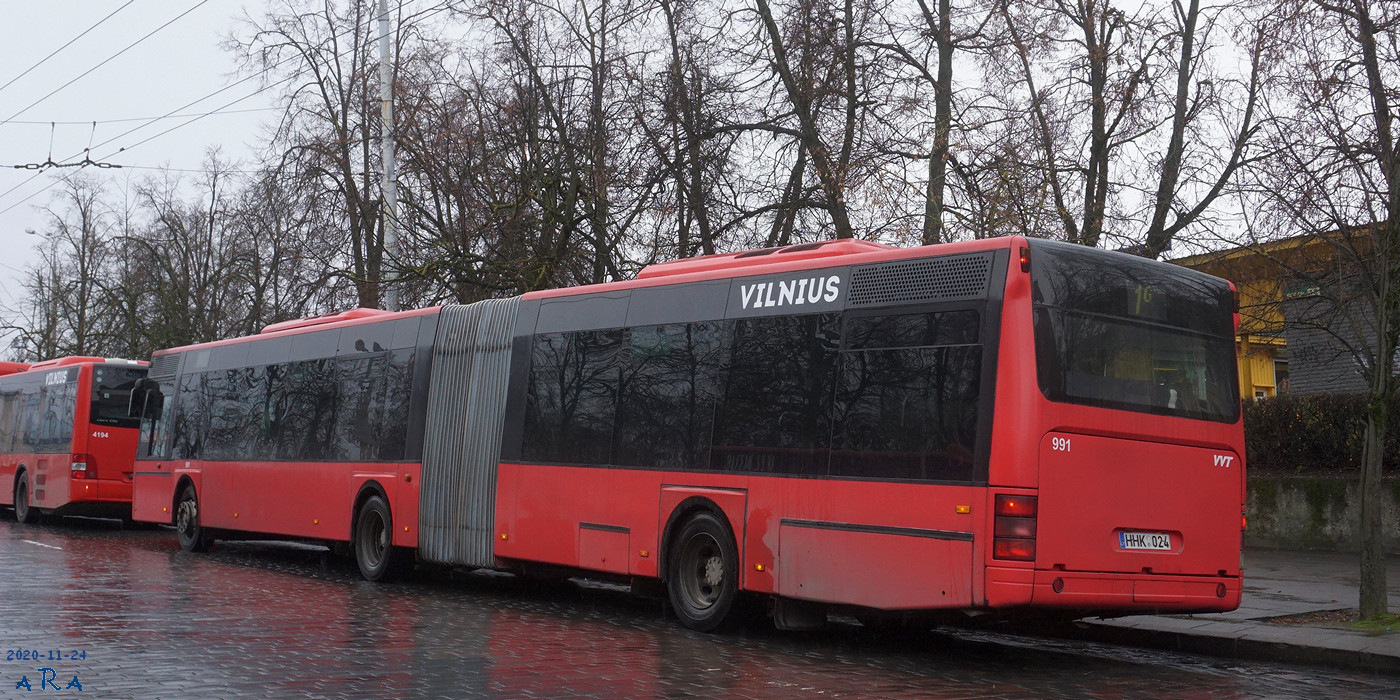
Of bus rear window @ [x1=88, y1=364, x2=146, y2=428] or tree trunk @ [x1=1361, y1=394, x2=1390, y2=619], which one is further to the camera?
bus rear window @ [x1=88, y1=364, x2=146, y2=428]

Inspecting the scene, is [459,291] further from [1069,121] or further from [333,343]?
[1069,121]

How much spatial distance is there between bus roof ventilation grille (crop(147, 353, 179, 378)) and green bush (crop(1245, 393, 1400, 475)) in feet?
55.3

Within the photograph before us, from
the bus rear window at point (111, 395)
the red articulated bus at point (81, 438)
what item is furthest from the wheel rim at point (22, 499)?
the bus rear window at point (111, 395)

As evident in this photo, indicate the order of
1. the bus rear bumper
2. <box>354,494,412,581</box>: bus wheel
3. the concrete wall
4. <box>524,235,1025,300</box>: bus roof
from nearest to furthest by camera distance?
the bus rear bumper
<box>524,235,1025,300</box>: bus roof
<box>354,494,412,581</box>: bus wheel
the concrete wall

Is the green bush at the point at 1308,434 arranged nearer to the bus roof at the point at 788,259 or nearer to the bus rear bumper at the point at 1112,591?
the bus rear bumper at the point at 1112,591

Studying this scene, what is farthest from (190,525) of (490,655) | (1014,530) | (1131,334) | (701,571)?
(1131,334)

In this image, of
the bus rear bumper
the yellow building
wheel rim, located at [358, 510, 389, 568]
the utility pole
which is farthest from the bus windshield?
the utility pole

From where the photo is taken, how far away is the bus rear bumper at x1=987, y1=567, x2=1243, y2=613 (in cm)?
952

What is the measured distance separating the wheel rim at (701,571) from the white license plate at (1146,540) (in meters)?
3.47

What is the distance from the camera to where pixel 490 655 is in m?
10.0

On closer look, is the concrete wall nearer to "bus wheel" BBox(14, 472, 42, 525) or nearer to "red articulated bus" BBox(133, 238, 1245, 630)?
"red articulated bus" BBox(133, 238, 1245, 630)

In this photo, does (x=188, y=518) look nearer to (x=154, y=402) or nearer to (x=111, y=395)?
(x=154, y=402)

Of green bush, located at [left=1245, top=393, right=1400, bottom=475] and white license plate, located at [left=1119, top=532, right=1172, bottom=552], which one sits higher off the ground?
green bush, located at [left=1245, top=393, right=1400, bottom=475]

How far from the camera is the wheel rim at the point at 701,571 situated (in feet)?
39.9
